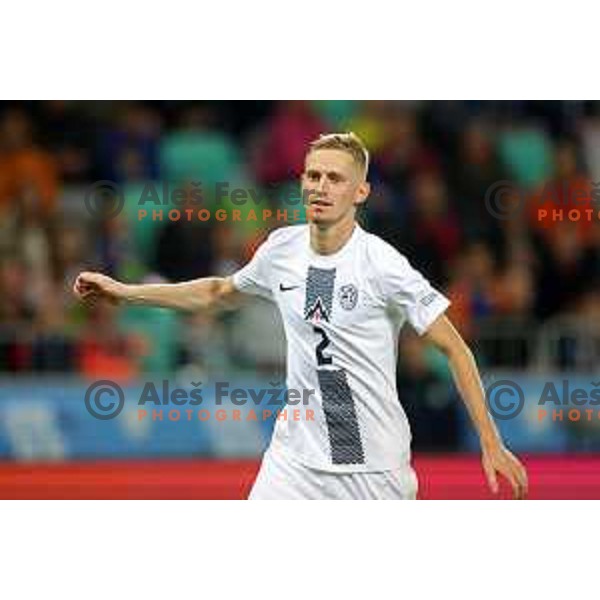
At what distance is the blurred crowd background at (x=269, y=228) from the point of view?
1335 centimetres

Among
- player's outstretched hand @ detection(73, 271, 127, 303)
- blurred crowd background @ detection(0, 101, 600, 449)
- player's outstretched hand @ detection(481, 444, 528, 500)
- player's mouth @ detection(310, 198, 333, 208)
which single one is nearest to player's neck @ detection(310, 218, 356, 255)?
player's mouth @ detection(310, 198, 333, 208)

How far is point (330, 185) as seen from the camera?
7.70 m

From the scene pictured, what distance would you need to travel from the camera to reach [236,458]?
13.3 metres

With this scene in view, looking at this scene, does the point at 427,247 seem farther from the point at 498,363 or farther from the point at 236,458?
the point at 236,458

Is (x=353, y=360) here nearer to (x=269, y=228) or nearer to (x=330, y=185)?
(x=330, y=185)

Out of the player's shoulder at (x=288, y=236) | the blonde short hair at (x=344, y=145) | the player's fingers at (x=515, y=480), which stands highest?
the blonde short hair at (x=344, y=145)

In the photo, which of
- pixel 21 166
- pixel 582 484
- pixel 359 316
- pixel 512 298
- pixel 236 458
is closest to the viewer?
pixel 359 316

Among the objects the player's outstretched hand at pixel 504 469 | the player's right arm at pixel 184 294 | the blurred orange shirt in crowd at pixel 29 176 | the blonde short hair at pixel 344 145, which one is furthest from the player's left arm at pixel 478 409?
the blurred orange shirt in crowd at pixel 29 176

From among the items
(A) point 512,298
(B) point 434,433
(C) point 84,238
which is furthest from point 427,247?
(C) point 84,238

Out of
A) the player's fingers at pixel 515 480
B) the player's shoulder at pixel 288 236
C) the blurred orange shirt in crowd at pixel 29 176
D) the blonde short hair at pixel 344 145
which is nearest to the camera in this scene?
the player's fingers at pixel 515 480

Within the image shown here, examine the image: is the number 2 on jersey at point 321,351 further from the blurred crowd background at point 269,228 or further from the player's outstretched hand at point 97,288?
the blurred crowd background at point 269,228

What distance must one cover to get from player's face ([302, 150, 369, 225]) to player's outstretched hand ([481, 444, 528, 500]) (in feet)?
4.23

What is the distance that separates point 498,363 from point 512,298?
1.08 m

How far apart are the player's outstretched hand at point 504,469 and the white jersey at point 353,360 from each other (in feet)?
1.82
